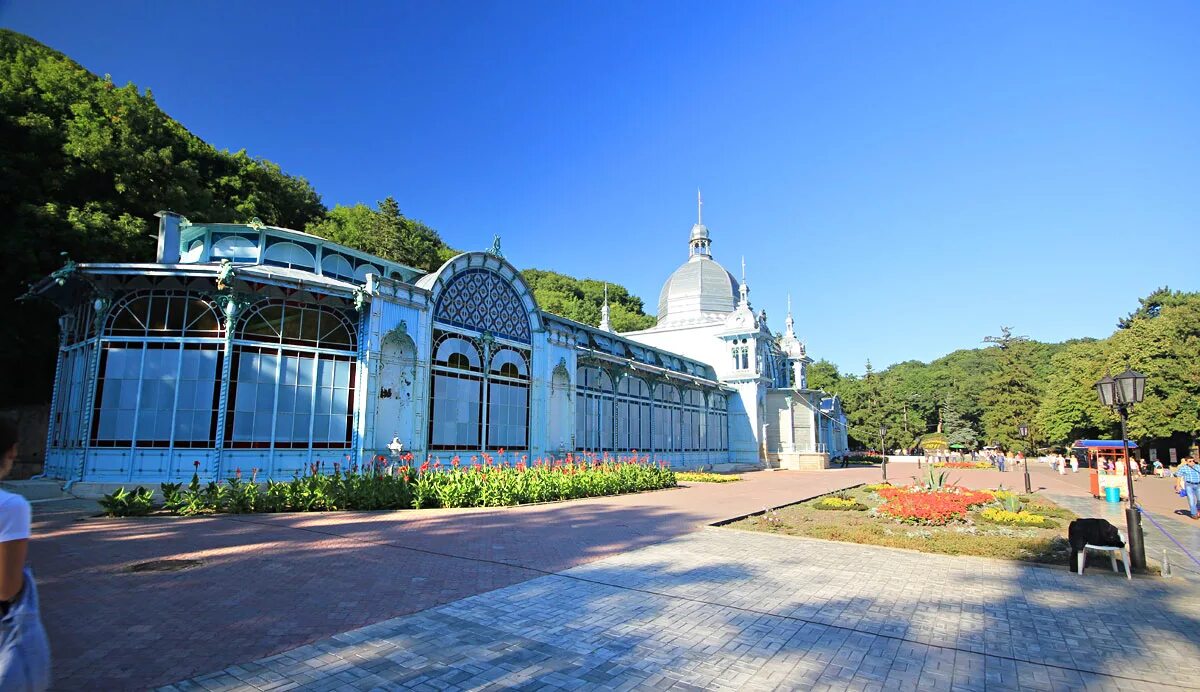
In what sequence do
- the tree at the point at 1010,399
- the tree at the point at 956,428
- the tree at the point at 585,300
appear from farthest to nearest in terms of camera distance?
the tree at the point at 956,428, the tree at the point at 585,300, the tree at the point at 1010,399

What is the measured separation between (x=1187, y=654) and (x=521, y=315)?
2081cm

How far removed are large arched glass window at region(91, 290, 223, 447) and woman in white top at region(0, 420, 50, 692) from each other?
15421 millimetres

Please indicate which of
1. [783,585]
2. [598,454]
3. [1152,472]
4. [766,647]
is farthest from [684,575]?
[1152,472]

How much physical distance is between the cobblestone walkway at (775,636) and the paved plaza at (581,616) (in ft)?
0.09

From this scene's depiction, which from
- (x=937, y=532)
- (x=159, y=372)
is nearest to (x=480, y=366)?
(x=159, y=372)

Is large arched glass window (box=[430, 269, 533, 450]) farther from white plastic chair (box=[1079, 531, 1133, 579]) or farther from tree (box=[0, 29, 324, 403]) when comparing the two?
white plastic chair (box=[1079, 531, 1133, 579])

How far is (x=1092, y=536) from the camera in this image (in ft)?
29.1

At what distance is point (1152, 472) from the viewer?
42562 mm

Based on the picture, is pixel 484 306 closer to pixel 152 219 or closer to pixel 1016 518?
pixel 152 219

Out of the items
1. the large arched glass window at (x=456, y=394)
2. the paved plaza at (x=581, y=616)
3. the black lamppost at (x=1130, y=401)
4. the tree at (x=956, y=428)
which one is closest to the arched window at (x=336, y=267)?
the large arched glass window at (x=456, y=394)

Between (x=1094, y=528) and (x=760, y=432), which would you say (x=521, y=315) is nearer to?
(x=1094, y=528)

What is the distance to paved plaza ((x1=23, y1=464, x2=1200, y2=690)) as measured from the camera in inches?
192

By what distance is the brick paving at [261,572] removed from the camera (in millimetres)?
5293

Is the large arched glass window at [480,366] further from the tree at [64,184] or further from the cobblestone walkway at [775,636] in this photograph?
the cobblestone walkway at [775,636]
